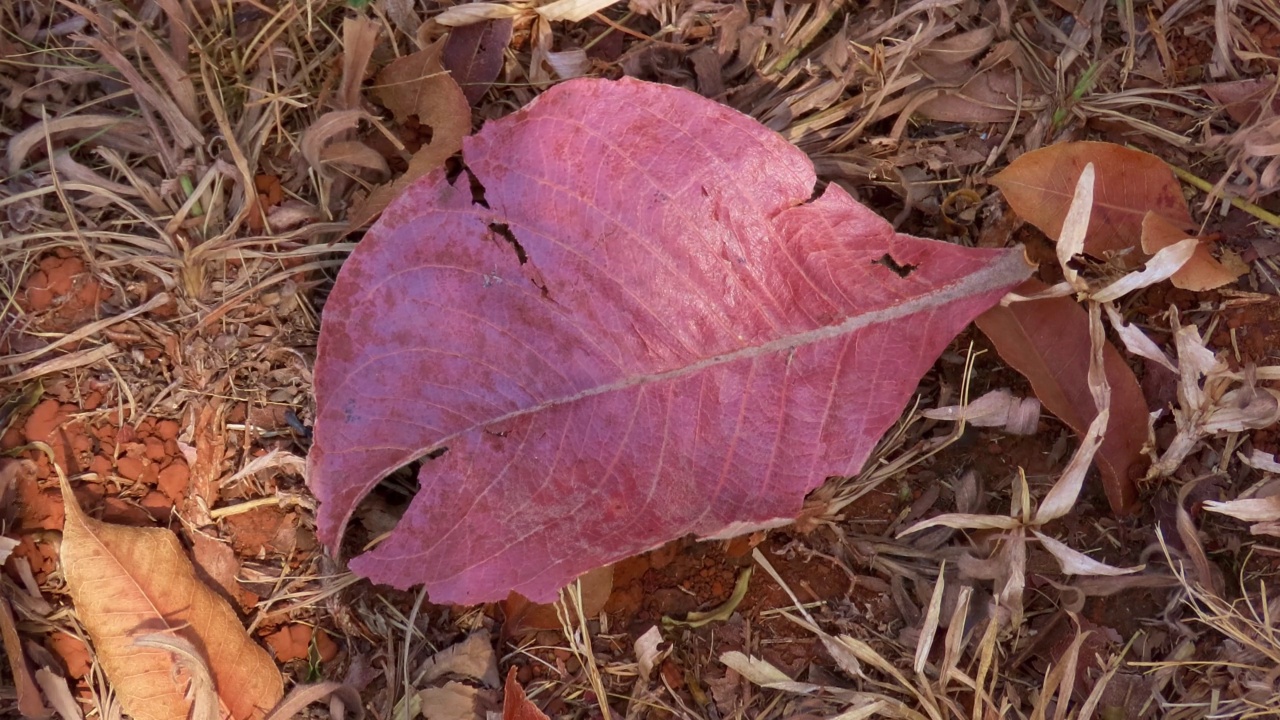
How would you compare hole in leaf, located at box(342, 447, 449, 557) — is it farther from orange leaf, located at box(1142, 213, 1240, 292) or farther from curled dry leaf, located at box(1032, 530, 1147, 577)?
orange leaf, located at box(1142, 213, 1240, 292)

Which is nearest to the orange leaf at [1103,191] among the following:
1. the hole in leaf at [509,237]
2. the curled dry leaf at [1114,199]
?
the curled dry leaf at [1114,199]

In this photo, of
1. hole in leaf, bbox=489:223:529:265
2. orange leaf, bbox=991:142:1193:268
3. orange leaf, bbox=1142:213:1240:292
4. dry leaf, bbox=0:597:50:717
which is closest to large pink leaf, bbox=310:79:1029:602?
hole in leaf, bbox=489:223:529:265

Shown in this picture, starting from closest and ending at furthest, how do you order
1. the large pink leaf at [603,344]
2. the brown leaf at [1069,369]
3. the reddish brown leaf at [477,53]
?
the large pink leaf at [603,344] < the brown leaf at [1069,369] < the reddish brown leaf at [477,53]

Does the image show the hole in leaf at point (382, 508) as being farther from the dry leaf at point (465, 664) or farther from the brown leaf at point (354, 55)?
the brown leaf at point (354, 55)

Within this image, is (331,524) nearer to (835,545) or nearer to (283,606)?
(283,606)

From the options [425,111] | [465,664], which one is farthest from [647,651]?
[425,111]

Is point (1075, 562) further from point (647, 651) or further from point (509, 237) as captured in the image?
point (509, 237)

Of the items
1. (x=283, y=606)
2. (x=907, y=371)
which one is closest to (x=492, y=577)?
(x=283, y=606)
